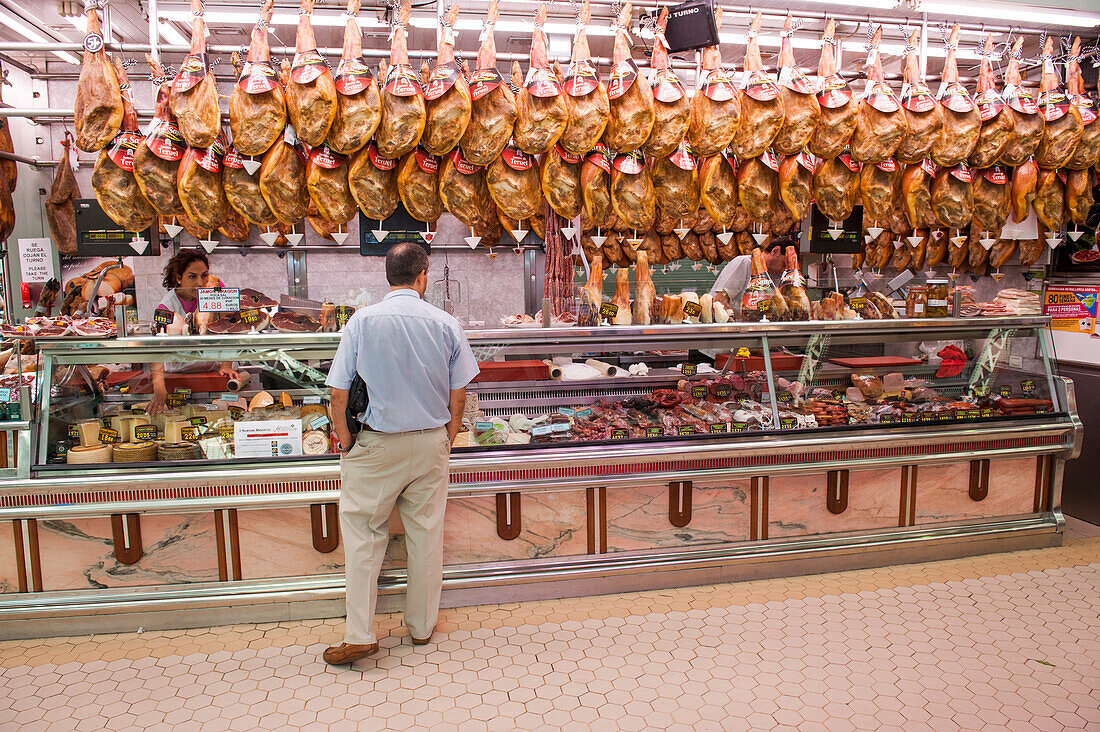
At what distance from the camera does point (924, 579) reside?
3674mm

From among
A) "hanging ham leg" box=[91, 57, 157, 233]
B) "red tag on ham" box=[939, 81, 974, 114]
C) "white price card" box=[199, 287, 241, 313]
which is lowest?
"white price card" box=[199, 287, 241, 313]

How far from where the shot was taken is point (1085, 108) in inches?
163

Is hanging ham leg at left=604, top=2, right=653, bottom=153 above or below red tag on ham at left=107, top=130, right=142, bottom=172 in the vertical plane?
above

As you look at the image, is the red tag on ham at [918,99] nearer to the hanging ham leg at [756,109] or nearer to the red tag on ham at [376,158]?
the hanging ham leg at [756,109]

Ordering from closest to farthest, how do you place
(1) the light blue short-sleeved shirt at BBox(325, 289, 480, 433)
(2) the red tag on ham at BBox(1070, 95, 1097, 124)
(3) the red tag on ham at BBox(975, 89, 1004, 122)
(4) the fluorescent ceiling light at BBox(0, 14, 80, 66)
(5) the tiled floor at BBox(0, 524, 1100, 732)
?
(5) the tiled floor at BBox(0, 524, 1100, 732) < (1) the light blue short-sleeved shirt at BBox(325, 289, 480, 433) < (3) the red tag on ham at BBox(975, 89, 1004, 122) < (2) the red tag on ham at BBox(1070, 95, 1097, 124) < (4) the fluorescent ceiling light at BBox(0, 14, 80, 66)

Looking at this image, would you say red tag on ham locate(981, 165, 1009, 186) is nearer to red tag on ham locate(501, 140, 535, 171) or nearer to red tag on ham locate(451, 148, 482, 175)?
red tag on ham locate(501, 140, 535, 171)

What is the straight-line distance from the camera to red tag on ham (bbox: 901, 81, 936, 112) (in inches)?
146

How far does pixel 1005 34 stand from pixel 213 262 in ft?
23.4

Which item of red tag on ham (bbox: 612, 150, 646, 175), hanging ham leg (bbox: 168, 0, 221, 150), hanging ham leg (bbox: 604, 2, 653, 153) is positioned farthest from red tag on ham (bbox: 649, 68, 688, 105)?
hanging ham leg (bbox: 168, 0, 221, 150)

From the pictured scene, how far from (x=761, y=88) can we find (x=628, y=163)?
0.79 meters

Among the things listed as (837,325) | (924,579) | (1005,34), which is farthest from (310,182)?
(1005,34)

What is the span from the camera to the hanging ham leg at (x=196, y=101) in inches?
121

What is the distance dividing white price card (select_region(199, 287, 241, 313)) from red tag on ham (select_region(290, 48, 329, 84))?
1093 millimetres

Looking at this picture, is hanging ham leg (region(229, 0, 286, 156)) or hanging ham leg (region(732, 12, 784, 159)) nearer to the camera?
hanging ham leg (region(229, 0, 286, 156))
